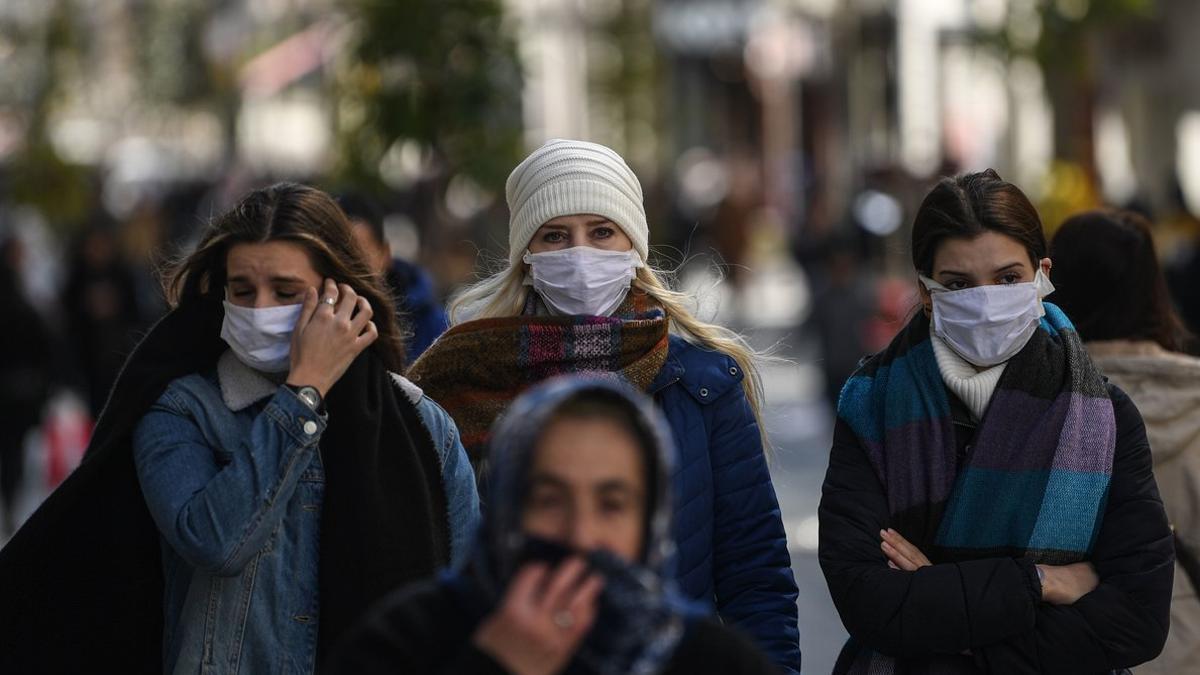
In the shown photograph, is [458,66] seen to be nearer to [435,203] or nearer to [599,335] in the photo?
[435,203]

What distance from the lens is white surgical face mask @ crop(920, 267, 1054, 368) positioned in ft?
13.4

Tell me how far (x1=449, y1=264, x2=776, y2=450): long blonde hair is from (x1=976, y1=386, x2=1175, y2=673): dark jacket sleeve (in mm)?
777

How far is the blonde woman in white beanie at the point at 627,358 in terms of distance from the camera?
167 inches

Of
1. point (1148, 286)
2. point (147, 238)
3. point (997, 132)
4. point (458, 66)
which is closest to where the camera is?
point (1148, 286)

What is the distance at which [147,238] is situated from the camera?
2197 centimetres

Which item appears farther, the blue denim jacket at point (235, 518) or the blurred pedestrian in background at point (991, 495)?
the blurred pedestrian in background at point (991, 495)

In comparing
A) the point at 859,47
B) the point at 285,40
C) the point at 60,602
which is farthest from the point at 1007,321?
the point at 285,40

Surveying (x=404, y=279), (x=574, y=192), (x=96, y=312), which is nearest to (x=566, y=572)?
(x=574, y=192)

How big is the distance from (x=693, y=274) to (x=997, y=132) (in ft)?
16.1

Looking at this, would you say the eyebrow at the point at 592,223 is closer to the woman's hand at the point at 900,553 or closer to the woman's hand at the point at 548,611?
the woman's hand at the point at 900,553

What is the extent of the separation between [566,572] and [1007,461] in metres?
1.71

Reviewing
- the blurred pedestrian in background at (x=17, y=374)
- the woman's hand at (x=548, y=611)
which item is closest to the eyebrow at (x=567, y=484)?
the woman's hand at (x=548, y=611)

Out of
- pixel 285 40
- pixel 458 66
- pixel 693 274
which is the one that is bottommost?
pixel 693 274

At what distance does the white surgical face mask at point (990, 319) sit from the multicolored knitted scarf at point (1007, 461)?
39mm
